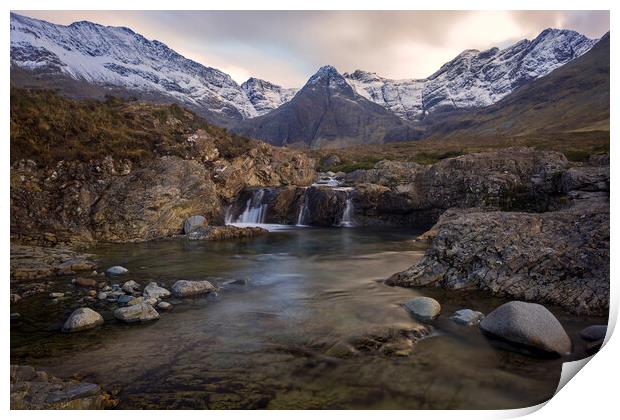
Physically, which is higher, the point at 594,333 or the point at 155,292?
the point at 594,333

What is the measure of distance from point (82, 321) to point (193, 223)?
12047mm

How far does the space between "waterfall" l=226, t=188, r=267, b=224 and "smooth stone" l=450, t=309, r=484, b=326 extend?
57.6 feet

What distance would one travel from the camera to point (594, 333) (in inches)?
203

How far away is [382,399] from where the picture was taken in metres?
3.91

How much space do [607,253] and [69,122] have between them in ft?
61.8

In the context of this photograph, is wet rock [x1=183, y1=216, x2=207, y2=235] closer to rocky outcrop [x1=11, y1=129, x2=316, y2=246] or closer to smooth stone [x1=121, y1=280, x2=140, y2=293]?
rocky outcrop [x1=11, y1=129, x2=316, y2=246]

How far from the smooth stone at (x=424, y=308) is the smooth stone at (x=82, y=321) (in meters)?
5.01

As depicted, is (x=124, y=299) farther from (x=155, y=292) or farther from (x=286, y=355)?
(x=286, y=355)

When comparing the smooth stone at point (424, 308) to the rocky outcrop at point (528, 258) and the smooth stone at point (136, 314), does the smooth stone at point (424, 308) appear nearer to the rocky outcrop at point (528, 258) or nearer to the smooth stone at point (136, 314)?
the rocky outcrop at point (528, 258)

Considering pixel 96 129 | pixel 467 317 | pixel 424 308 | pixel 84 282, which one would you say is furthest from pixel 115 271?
pixel 96 129

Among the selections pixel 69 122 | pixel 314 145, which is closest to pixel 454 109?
pixel 314 145

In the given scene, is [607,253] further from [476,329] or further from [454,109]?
[454,109]

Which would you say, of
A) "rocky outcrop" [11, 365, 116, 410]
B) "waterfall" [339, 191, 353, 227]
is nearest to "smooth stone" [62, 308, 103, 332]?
"rocky outcrop" [11, 365, 116, 410]

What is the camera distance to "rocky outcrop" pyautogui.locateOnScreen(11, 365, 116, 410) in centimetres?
366
